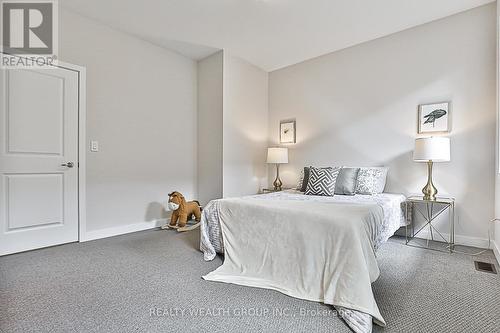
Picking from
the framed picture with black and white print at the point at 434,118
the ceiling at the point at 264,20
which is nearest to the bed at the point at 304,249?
the framed picture with black and white print at the point at 434,118

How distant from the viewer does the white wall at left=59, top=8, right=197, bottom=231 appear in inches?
121

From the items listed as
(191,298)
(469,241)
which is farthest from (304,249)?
(469,241)

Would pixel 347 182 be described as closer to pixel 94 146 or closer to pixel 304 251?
pixel 304 251

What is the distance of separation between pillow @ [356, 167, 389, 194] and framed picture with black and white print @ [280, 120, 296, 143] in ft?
4.63

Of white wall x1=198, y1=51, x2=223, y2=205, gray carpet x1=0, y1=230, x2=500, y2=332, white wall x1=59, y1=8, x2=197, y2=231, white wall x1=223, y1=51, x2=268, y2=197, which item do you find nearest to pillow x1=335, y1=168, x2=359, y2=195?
gray carpet x1=0, y1=230, x2=500, y2=332

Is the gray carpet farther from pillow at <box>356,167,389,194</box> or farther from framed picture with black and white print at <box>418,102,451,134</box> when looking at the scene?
framed picture with black and white print at <box>418,102,451,134</box>

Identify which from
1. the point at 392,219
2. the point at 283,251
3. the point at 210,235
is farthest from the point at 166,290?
the point at 392,219

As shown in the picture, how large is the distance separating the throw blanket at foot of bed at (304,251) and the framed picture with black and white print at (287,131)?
2.32 metres

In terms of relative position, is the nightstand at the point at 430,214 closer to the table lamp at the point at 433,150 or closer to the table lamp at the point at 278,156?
the table lamp at the point at 433,150

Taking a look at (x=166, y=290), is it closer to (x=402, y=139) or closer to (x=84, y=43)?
(x=84, y=43)

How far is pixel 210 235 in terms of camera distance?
8.09 feet

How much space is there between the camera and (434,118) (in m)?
3.03

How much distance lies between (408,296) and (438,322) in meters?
0.30

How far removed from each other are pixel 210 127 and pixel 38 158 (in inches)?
85.1
